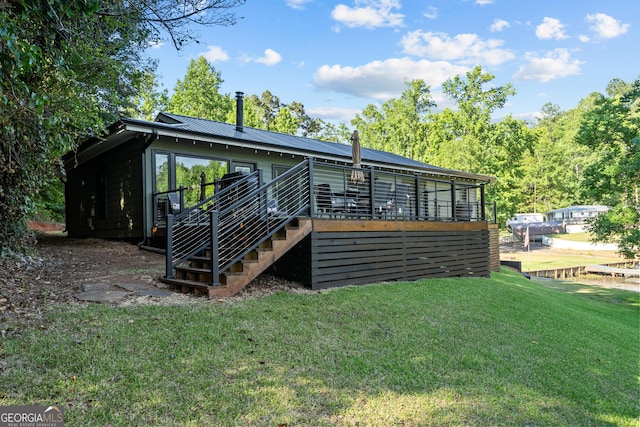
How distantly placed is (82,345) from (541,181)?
128 feet

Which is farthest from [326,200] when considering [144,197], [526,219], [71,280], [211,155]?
[526,219]

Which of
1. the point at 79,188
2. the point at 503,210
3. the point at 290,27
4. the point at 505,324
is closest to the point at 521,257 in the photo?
the point at 503,210

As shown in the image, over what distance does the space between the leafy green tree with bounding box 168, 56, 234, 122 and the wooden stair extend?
23.6 meters

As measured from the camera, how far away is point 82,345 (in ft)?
10.3

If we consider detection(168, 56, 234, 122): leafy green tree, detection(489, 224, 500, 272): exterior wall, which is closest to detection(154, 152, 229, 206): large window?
detection(489, 224, 500, 272): exterior wall

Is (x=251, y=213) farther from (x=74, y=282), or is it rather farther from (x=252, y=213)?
(x=74, y=282)

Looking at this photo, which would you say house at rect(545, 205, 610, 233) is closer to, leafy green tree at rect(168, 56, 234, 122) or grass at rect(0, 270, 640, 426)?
leafy green tree at rect(168, 56, 234, 122)

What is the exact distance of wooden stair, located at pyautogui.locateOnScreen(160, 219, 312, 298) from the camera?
5117mm

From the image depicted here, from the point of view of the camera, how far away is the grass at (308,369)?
2.48 metres

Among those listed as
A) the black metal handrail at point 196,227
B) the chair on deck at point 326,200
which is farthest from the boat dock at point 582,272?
the black metal handrail at point 196,227

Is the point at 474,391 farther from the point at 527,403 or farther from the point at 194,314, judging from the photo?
the point at 194,314

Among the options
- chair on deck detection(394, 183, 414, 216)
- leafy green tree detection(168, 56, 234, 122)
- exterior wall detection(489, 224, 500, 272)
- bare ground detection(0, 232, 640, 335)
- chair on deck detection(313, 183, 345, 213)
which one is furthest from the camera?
leafy green tree detection(168, 56, 234, 122)

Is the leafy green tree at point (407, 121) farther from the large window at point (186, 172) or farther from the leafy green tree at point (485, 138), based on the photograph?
the large window at point (186, 172)

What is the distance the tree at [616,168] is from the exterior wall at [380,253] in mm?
7877
